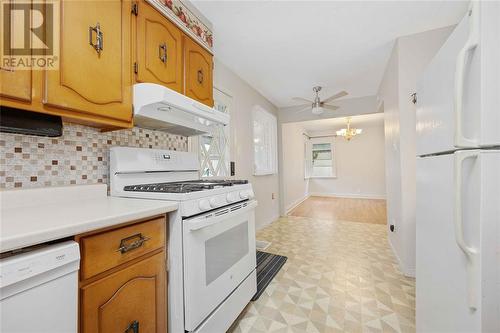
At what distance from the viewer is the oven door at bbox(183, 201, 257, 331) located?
3.32ft

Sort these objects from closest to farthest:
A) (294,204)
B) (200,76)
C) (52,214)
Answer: (52,214), (200,76), (294,204)

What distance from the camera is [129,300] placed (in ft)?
2.74

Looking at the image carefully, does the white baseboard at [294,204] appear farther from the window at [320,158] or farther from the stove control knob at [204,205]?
the stove control knob at [204,205]

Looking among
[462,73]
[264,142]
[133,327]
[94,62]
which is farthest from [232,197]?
[264,142]

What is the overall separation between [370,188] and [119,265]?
7.15 m

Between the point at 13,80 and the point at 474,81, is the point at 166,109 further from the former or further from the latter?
the point at 474,81

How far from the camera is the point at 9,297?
20.1 inches

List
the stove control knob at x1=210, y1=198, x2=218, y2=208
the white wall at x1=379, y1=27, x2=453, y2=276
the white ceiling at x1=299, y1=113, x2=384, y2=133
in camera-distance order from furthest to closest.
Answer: the white ceiling at x1=299, y1=113, x2=384, y2=133 → the white wall at x1=379, y1=27, x2=453, y2=276 → the stove control knob at x1=210, y1=198, x2=218, y2=208

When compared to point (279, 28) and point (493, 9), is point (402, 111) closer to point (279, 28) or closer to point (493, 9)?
point (279, 28)

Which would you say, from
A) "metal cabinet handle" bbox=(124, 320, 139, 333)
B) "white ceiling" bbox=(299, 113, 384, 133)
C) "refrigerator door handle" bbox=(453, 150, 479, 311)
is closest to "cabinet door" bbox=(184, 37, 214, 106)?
"metal cabinet handle" bbox=(124, 320, 139, 333)

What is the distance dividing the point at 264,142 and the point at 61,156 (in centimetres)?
317

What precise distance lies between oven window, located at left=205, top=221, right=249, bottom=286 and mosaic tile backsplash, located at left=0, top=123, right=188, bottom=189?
2.72ft

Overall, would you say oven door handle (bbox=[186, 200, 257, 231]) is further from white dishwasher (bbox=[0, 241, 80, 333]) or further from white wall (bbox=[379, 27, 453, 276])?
white wall (bbox=[379, 27, 453, 276])

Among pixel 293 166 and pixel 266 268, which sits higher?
pixel 293 166
